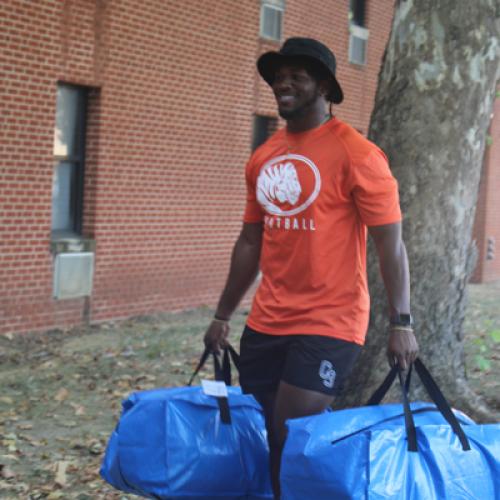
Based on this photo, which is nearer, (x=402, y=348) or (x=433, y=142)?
(x=402, y=348)

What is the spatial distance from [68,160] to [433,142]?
6.47 metres

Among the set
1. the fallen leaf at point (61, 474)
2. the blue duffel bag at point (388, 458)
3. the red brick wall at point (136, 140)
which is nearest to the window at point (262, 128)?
the red brick wall at point (136, 140)

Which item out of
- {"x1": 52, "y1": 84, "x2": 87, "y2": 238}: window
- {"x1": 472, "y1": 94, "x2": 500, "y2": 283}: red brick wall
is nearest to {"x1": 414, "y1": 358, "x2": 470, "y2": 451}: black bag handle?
{"x1": 52, "y1": 84, "x2": 87, "y2": 238}: window

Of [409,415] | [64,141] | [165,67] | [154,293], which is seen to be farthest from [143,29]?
[409,415]

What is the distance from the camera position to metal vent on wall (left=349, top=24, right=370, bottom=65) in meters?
16.3

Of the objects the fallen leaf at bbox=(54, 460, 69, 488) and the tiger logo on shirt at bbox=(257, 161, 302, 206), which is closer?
the tiger logo on shirt at bbox=(257, 161, 302, 206)

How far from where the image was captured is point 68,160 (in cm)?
1144

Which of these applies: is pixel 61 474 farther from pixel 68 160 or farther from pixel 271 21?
pixel 271 21

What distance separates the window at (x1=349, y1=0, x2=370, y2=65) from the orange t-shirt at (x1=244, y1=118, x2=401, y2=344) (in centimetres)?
1252

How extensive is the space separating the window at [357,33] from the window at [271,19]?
2.01 metres

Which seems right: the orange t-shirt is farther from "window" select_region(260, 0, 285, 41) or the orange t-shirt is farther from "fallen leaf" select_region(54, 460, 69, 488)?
"window" select_region(260, 0, 285, 41)

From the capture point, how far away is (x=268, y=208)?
4.08 meters

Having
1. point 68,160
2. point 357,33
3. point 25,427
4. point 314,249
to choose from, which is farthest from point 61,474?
point 357,33

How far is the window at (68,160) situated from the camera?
37.0 feet
